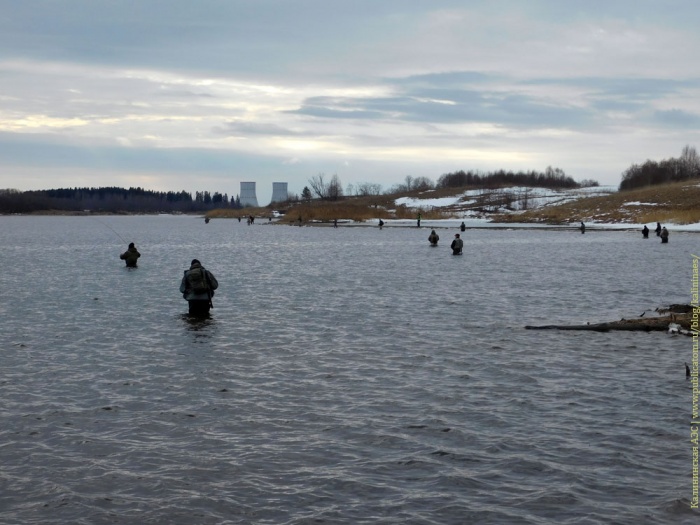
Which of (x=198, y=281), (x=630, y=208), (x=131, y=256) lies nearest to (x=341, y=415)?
(x=198, y=281)

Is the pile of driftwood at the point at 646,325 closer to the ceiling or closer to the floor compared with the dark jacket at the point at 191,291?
closer to the floor

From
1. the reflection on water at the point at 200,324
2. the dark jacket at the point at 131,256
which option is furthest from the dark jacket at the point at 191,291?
the dark jacket at the point at 131,256

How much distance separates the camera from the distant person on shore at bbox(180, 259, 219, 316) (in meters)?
25.2

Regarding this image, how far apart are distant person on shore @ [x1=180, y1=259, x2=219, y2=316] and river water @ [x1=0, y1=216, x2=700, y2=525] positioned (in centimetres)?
81

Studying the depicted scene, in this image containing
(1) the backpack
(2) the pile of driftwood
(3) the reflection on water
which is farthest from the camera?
(1) the backpack

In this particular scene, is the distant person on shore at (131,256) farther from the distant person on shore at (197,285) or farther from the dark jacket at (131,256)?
the distant person on shore at (197,285)

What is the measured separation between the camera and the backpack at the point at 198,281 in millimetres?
25125

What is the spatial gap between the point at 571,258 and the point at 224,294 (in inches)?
1249

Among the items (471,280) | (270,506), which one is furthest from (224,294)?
(270,506)

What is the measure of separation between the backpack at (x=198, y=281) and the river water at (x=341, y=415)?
1206 mm

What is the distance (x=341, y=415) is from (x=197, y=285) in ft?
41.1

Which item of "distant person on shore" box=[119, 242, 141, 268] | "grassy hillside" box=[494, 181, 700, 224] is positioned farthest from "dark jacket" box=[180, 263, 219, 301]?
"grassy hillside" box=[494, 181, 700, 224]

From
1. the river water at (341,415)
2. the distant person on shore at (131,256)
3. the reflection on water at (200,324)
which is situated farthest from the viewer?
the distant person on shore at (131,256)

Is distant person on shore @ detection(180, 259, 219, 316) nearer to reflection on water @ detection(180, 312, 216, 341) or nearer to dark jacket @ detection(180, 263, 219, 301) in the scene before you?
dark jacket @ detection(180, 263, 219, 301)
